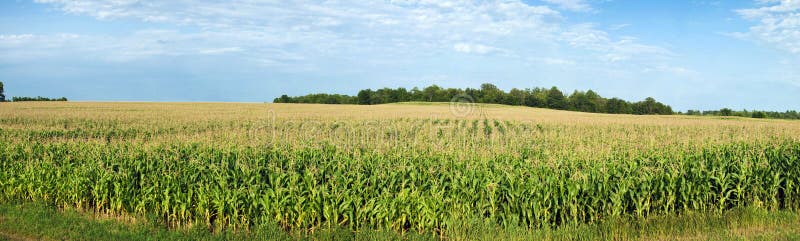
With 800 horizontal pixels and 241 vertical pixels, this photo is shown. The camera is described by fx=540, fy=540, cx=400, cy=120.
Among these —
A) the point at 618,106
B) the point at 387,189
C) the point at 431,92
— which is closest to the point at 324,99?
the point at 431,92

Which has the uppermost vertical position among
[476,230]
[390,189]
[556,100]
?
[556,100]

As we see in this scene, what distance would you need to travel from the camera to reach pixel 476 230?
30.1 feet

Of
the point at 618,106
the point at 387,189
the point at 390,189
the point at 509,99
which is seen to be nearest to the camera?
the point at 387,189

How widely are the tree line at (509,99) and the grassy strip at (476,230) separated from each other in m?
94.0

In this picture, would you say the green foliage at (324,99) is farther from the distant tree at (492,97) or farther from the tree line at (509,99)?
the distant tree at (492,97)

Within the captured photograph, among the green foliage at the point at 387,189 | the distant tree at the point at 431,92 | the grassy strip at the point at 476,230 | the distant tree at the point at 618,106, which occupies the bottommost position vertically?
the grassy strip at the point at 476,230

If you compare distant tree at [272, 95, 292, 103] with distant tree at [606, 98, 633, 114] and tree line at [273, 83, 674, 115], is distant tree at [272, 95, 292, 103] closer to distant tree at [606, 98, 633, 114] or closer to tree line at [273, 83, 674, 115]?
tree line at [273, 83, 674, 115]

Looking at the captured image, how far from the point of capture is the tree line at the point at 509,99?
109m

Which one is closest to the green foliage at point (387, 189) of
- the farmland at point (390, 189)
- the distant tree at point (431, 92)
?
the farmland at point (390, 189)

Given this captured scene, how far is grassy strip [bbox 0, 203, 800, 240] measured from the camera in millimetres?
9195

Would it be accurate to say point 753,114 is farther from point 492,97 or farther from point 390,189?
point 390,189

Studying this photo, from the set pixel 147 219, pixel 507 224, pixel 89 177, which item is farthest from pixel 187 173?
pixel 507 224

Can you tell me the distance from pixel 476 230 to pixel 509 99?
110906 millimetres

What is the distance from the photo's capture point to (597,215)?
10297 millimetres
